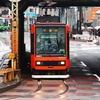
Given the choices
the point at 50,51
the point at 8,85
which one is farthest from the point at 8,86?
the point at 50,51

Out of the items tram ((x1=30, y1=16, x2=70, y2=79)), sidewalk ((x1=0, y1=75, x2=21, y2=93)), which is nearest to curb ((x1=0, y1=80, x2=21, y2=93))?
sidewalk ((x1=0, y1=75, x2=21, y2=93))

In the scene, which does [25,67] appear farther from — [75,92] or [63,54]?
[75,92]

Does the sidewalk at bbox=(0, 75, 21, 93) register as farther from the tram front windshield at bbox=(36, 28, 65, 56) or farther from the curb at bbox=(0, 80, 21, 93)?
the tram front windshield at bbox=(36, 28, 65, 56)

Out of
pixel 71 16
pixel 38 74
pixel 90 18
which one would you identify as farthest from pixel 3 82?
pixel 90 18

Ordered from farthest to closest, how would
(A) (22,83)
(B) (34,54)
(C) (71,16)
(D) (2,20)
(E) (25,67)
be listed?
(D) (2,20) → (C) (71,16) → (E) (25,67) → (B) (34,54) → (A) (22,83)

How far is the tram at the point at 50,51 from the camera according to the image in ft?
67.8

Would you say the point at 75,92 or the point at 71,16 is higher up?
the point at 71,16

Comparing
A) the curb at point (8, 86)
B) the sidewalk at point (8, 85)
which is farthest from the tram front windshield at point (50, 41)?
the curb at point (8, 86)

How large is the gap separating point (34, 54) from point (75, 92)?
487cm

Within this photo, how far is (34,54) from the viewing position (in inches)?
821

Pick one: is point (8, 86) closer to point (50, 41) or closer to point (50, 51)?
point (50, 51)

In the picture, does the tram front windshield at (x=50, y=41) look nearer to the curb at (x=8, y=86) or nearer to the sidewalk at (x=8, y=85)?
the sidewalk at (x=8, y=85)

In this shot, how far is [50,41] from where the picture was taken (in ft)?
69.5

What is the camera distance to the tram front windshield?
21.0 meters
